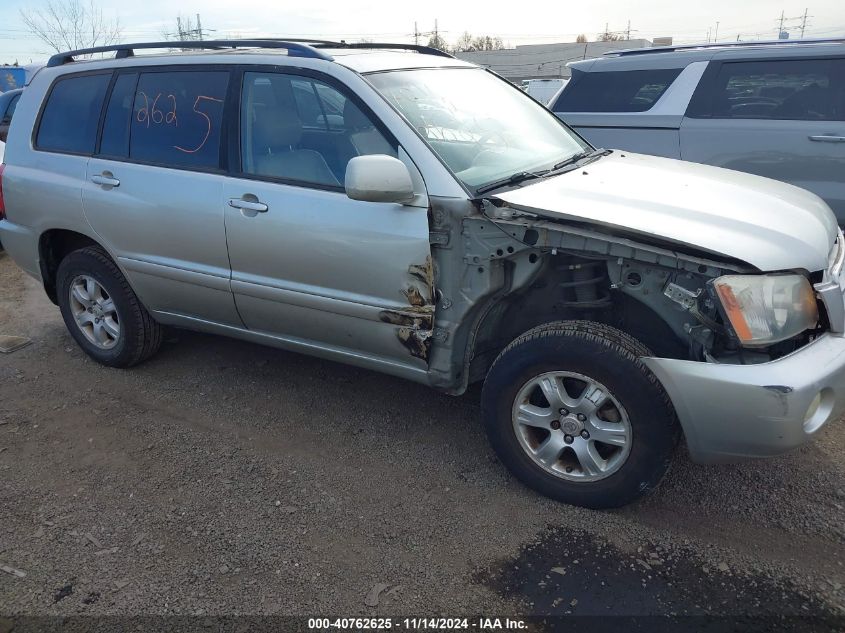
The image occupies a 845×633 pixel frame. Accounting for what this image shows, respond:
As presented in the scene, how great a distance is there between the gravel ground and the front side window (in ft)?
4.42

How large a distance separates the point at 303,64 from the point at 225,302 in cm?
130

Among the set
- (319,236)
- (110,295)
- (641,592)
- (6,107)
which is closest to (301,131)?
(319,236)

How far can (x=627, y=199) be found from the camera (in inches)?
114

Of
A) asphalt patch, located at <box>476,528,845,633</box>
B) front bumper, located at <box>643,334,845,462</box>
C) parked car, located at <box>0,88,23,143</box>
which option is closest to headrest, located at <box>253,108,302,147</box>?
front bumper, located at <box>643,334,845,462</box>

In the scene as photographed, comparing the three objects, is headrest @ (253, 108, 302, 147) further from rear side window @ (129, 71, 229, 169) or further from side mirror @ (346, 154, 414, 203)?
side mirror @ (346, 154, 414, 203)

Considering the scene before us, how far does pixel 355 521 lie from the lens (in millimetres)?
2951

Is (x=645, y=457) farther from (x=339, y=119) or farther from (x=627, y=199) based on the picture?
(x=339, y=119)

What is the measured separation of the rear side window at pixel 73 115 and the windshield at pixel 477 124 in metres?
1.92

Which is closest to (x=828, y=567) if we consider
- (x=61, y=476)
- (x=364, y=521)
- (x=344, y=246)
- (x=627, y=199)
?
(x=627, y=199)

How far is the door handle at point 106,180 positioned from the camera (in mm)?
3955

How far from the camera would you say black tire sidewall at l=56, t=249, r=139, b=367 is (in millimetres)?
4266

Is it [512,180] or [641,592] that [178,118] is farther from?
[641,592]

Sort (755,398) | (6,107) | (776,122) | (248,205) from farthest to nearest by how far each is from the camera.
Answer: (6,107), (776,122), (248,205), (755,398)

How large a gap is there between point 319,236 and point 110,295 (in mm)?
1816
